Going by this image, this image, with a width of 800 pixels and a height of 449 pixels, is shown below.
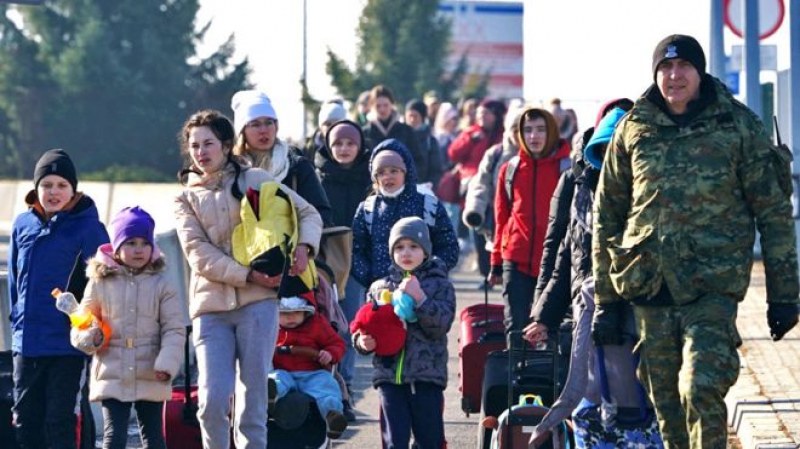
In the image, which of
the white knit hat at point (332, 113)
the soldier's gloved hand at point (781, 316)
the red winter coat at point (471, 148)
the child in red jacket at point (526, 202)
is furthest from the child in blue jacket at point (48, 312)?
the red winter coat at point (471, 148)

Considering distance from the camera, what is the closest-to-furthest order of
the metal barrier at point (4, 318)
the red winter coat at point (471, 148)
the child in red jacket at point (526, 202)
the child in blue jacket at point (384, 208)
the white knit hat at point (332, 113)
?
the child in blue jacket at point (384, 208) < the metal barrier at point (4, 318) < the child in red jacket at point (526, 202) < the white knit hat at point (332, 113) < the red winter coat at point (471, 148)

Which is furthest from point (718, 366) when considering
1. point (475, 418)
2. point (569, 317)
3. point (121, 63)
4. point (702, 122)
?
point (121, 63)

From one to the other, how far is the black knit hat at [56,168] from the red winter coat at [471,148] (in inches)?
449

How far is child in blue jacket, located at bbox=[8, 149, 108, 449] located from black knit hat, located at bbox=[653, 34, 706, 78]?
3.08 metres

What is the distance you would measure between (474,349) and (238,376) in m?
1.74

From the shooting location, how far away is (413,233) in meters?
10.3

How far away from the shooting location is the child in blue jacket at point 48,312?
10.1m

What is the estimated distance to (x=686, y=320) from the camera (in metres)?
8.34

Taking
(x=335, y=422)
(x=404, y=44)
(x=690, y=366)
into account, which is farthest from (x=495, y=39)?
(x=690, y=366)

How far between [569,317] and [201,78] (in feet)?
232

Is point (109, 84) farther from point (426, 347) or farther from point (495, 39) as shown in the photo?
point (426, 347)

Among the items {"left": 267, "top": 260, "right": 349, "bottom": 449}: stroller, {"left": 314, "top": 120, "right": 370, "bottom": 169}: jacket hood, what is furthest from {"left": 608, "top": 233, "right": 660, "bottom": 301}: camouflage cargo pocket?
{"left": 314, "top": 120, "right": 370, "bottom": 169}: jacket hood

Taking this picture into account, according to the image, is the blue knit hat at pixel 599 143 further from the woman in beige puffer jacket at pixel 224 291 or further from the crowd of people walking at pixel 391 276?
the woman in beige puffer jacket at pixel 224 291

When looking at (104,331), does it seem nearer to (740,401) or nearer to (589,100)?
(740,401)
